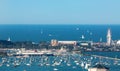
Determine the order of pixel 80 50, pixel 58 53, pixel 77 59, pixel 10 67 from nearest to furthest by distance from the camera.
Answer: pixel 10 67 < pixel 77 59 < pixel 58 53 < pixel 80 50

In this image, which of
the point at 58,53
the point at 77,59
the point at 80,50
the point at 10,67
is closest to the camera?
the point at 10,67

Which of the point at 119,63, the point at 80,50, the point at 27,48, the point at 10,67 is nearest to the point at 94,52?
the point at 80,50

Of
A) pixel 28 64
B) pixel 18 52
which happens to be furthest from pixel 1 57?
pixel 28 64

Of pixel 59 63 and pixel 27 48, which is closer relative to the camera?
pixel 59 63

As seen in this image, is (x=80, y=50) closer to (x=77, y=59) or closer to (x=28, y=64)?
(x=77, y=59)

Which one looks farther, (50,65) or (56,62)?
(56,62)

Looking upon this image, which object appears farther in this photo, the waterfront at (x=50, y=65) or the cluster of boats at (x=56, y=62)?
the cluster of boats at (x=56, y=62)

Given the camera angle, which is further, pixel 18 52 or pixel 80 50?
pixel 80 50

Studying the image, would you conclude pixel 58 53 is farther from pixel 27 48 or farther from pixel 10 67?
pixel 10 67

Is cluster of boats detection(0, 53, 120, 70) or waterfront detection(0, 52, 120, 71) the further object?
cluster of boats detection(0, 53, 120, 70)
